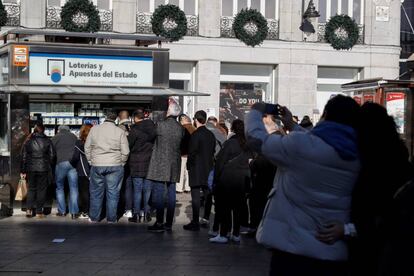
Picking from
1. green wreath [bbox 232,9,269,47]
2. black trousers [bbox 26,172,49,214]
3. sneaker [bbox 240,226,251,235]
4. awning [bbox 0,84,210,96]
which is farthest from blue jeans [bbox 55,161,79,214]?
green wreath [bbox 232,9,269,47]

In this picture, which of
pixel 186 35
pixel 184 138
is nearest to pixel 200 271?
pixel 184 138

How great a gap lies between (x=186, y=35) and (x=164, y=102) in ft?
44.7

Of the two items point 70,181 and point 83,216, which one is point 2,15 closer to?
point 70,181

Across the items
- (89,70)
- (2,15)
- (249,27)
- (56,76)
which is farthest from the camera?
(249,27)

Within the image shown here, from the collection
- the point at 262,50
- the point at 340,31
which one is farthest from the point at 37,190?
the point at 340,31

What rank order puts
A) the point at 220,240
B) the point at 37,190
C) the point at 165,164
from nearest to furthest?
the point at 220,240
the point at 165,164
the point at 37,190

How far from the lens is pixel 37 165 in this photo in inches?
522

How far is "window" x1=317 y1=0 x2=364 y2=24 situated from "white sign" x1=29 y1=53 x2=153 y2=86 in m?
16.5

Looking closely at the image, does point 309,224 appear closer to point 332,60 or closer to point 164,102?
point 164,102

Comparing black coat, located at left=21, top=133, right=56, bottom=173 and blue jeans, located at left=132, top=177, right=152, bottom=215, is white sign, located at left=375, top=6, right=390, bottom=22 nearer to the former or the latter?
blue jeans, located at left=132, top=177, right=152, bottom=215

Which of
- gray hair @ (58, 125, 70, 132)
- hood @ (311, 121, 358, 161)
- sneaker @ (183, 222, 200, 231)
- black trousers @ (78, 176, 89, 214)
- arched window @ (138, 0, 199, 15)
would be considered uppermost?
arched window @ (138, 0, 199, 15)

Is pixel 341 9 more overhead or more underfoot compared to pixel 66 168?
more overhead

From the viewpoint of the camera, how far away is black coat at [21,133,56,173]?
13.2 metres

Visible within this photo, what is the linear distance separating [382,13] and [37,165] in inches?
807
